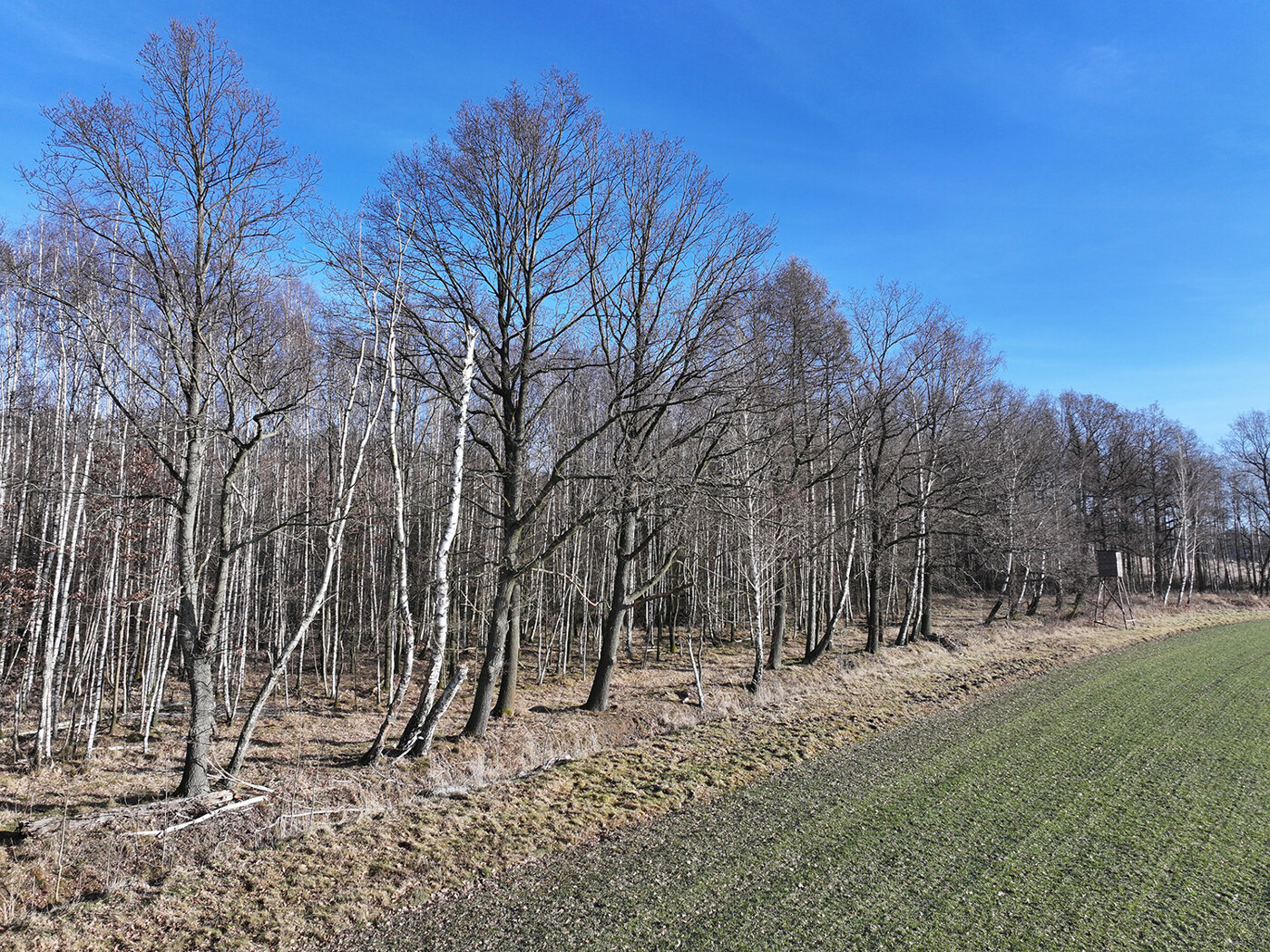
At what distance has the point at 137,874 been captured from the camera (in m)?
5.42

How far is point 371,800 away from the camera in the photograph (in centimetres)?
716

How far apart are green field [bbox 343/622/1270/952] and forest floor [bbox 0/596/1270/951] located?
0.62m

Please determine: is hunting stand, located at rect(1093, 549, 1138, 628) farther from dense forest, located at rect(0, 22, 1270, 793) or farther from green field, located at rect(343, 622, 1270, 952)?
green field, located at rect(343, 622, 1270, 952)

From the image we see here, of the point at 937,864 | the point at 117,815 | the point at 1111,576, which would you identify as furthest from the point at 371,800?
the point at 1111,576

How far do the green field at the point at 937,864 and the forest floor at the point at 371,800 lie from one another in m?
0.62

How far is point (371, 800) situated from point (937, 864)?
19.8ft

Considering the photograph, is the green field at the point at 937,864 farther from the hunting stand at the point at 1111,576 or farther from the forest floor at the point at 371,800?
the hunting stand at the point at 1111,576

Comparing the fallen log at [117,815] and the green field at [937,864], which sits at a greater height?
the green field at [937,864]

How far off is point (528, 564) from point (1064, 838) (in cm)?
744

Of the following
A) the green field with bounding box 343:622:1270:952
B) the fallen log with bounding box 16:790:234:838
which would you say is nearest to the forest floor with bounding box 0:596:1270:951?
the fallen log with bounding box 16:790:234:838

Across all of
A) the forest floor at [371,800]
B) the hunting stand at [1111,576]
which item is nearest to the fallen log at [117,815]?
the forest floor at [371,800]

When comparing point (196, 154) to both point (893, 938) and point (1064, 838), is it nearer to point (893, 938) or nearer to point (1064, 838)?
point (893, 938)

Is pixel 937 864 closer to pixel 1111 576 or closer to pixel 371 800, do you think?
pixel 371 800

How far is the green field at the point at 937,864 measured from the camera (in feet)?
15.7
